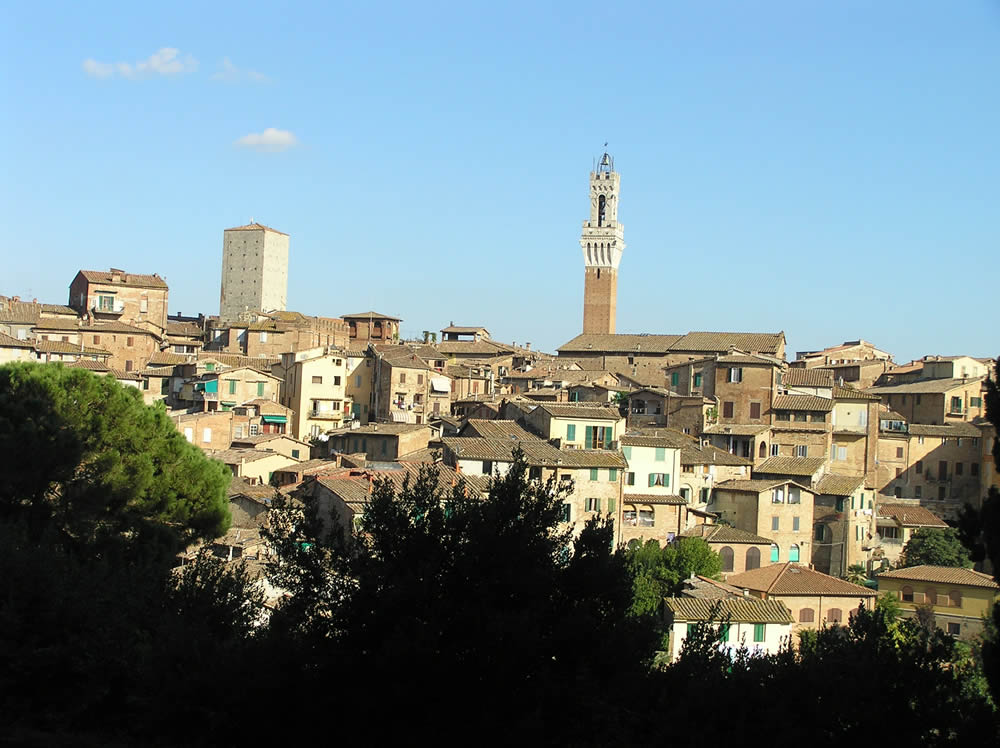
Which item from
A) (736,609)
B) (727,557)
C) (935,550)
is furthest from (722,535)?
Answer: (935,550)

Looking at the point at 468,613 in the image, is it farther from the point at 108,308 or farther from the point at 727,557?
the point at 108,308

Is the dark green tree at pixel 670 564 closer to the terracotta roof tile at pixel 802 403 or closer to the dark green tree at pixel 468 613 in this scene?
the terracotta roof tile at pixel 802 403

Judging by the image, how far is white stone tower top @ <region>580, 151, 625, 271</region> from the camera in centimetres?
9694

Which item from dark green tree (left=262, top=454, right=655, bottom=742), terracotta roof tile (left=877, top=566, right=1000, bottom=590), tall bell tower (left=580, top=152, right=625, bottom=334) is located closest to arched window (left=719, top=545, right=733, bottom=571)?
terracotta roof tile (left=877, top=566, right=1000, bottom=590)

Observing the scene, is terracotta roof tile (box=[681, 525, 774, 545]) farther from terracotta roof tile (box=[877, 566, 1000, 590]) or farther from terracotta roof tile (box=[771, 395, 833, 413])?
terracotta roof tile (box=[771, 395, 833, 413])

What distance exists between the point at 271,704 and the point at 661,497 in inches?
1092

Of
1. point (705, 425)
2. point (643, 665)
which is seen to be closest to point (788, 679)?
point (643, 665)

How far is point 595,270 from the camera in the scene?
3792 inches

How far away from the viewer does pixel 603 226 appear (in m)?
99.1

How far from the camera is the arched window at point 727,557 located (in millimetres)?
38156

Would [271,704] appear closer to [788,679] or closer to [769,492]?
[788,679]

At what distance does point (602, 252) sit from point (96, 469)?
7529 cm

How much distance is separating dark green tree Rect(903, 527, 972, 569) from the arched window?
8.07 meters

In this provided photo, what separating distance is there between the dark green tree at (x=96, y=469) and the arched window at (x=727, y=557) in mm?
17684
